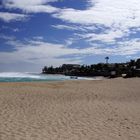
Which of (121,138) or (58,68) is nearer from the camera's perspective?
(121,138)

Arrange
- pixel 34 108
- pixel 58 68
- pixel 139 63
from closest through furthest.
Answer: pixel 34 108 → pixel 139 63 → pixel 58 68

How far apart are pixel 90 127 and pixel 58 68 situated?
189622mm

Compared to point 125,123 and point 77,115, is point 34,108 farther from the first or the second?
point 125,123

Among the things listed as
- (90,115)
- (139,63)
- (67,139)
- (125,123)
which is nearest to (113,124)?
(125,123)

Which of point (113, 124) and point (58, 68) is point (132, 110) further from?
point (58, 68)

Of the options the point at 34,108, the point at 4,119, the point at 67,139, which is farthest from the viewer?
the point at 34,108

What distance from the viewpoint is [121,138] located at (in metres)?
8.79

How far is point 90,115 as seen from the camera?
12.2 m

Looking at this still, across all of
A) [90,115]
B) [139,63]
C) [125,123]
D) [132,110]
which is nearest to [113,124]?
[125,123]

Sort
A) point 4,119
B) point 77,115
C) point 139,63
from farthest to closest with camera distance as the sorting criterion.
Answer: point 139,63, point 77,115, point 4,119

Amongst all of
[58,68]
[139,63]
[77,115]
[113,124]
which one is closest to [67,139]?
[113,124]

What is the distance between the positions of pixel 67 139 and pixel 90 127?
69.0 inches

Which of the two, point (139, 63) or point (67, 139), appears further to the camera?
point (139, 63)

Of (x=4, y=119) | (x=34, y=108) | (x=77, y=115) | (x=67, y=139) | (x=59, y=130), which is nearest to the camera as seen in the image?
(x=67, y=139)
